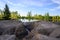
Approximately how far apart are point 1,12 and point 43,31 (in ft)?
206

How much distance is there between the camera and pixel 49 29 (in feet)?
32.6

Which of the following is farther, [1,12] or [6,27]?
[1,12]

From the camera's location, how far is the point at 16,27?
12062mm

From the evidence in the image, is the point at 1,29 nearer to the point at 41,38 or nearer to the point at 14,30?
the point at 14,30

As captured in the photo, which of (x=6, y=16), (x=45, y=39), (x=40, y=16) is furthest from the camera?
(x=40, y=16)

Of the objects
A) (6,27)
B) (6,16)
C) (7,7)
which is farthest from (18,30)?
(7,7)

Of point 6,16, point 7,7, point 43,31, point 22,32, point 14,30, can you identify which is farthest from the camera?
point 7,7

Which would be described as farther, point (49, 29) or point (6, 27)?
point (6, 27)

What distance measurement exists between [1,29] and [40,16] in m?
86.5

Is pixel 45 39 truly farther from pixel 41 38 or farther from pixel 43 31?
pixel 43 31

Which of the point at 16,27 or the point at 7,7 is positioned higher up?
the point at 7,7

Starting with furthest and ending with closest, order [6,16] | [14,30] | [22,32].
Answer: [6,16] → [22,32] → [14,30]

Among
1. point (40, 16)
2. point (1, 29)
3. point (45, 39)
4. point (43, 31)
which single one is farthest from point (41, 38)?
point (40, 16)

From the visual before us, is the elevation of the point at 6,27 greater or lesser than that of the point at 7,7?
A: lesser
